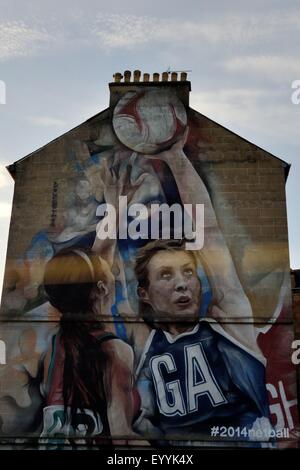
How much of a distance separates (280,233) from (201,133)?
418 cm

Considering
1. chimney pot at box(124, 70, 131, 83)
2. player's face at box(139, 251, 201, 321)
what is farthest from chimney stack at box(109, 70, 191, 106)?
player's face at box(139, 251, 201, 321)

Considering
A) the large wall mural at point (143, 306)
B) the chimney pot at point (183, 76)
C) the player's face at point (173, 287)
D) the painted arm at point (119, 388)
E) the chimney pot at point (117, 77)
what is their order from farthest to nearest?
the chimney pot at point (117, 77) → the chimney pot at point (183, 76) → the player's face at point (173, 287) → the large wall mural at point (143, 306) → the painted arm at point (119, 388)

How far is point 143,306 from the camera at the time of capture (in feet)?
55.7

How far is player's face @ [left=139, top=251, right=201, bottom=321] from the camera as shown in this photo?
55.3 ft

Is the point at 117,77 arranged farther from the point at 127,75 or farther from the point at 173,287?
the point at 173,287

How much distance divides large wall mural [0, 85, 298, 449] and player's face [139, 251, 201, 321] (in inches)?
1.3

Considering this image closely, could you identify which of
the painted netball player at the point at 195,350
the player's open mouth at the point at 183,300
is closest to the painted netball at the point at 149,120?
the painted netball player at the point at 195,350

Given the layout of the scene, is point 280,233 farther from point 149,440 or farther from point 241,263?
point 149,440

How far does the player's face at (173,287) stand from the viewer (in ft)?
55.3

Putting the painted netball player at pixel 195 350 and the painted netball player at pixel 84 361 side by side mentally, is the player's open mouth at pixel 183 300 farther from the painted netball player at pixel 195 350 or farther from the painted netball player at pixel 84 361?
the painted netball player at pixel 84 361

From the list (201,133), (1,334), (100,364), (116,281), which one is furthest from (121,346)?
(201,133)

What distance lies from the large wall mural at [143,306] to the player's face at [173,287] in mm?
33
